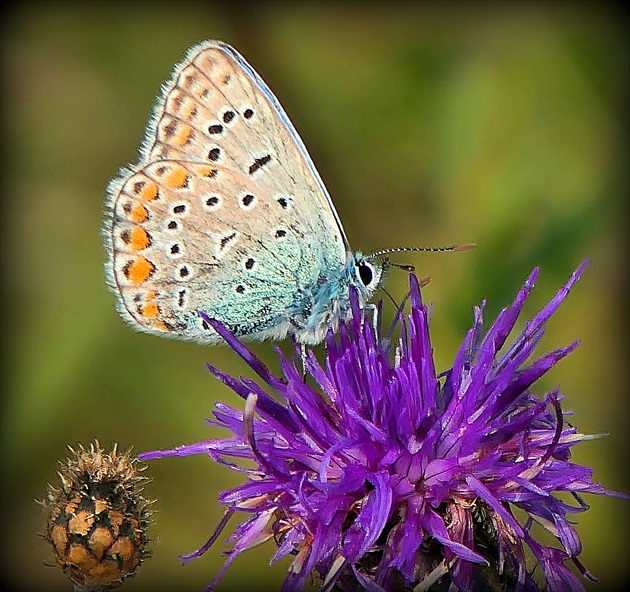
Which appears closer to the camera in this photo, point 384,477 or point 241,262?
point 384,477

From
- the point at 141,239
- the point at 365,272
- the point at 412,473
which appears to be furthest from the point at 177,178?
the point at 412,473

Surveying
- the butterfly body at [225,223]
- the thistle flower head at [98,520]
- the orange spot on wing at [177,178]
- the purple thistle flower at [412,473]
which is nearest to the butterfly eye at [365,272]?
the butterfly body at [225,223]

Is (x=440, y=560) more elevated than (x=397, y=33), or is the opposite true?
(x=397, y=33)

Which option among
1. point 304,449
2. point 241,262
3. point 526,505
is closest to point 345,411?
point 304,449

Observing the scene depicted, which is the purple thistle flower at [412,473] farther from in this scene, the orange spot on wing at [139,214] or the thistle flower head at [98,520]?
the orange spot on wing at [139,214]

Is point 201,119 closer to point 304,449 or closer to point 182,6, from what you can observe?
point 304,449

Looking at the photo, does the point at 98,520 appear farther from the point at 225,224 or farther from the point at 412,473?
the point at 225,224

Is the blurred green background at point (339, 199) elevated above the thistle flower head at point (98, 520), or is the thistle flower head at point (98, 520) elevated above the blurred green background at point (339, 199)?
the blurred green background at point (339, 199)
